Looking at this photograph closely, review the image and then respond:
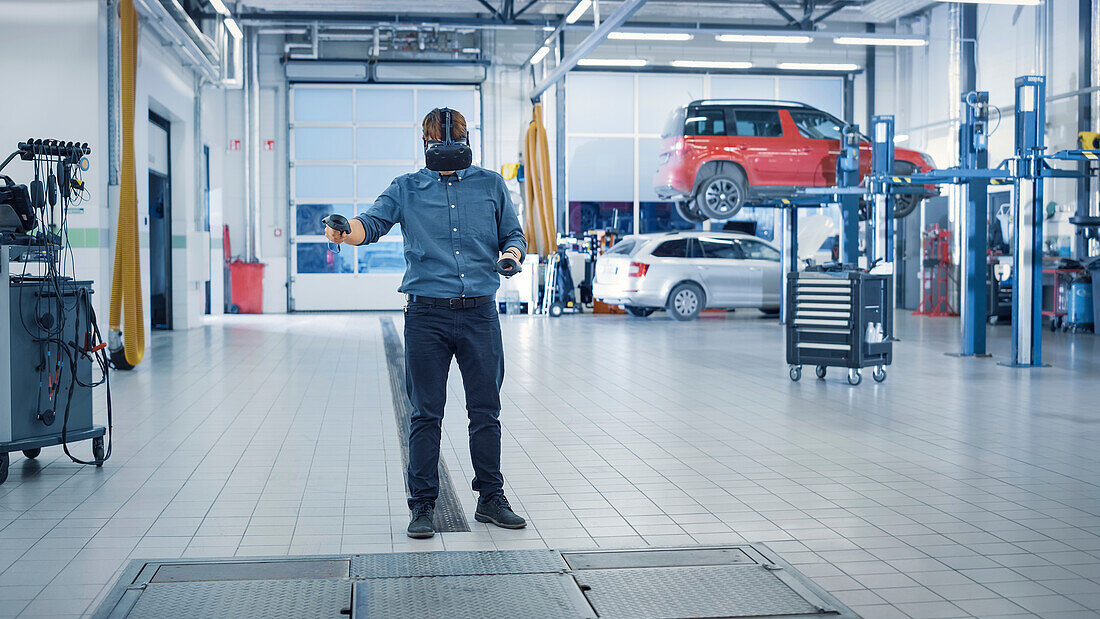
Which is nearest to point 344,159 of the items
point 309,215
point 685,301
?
point 309,215

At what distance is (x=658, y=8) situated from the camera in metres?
18.8

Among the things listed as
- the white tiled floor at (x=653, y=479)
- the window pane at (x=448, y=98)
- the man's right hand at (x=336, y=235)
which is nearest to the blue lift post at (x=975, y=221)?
the white tiled floor at (x=653, y=479)

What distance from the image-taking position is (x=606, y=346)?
1198 cm

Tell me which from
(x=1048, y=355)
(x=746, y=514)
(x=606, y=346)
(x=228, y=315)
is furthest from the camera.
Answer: (x=228, y=315)

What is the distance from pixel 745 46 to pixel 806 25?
4.67 metres

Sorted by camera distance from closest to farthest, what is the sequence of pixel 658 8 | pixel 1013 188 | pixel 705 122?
pixel 1013 188
pixel 705 122
pixel 658 8

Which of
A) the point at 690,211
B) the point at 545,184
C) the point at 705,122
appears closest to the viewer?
the point at 705,122

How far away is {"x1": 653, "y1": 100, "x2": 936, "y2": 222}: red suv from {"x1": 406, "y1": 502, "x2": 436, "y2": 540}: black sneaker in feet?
35.5

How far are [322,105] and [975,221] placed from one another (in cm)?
1290

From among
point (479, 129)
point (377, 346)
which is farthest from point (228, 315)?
point (377, 346)

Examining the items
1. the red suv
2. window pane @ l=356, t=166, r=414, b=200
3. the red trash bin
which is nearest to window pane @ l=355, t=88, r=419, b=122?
window pane @ l=356, t=166, r=414, b=200

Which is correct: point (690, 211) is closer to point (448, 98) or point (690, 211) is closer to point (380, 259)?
point (448, 98)

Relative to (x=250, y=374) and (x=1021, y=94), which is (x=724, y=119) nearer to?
(x=1021, y=94)

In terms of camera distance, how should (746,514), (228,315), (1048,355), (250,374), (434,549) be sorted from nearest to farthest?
(434,549)
(746,514)
(250,374)
(1048,355)
(228,315)
